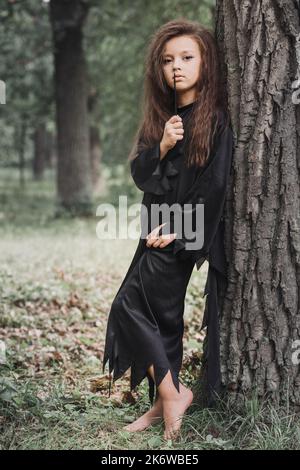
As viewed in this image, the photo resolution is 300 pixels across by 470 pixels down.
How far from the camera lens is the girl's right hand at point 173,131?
3.41 m

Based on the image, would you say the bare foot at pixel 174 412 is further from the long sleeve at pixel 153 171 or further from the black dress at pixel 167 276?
the long sleeve at pixel 153 171

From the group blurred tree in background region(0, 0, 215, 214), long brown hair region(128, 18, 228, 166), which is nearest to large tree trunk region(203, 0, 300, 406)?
long brown hair region(128, 18, 228, 166)

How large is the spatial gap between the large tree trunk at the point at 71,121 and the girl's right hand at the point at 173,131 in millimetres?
10117

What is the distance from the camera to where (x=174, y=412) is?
3.40m

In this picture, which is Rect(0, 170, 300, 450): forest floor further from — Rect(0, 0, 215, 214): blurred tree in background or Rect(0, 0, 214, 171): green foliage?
Rect(0, 0, 214, 171): green foliage

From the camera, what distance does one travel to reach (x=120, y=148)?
720 inches

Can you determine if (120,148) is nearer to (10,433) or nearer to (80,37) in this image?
(80,37)

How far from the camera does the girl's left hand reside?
3422 millimetres

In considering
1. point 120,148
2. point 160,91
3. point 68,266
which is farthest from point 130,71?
point 160,91

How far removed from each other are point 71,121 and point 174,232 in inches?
410

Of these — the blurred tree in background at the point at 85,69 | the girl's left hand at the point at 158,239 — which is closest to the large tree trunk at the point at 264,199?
the girl's left hand at the point at 158,239

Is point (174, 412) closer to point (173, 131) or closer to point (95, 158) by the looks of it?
point (173, 131)

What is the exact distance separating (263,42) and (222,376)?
5.84ft

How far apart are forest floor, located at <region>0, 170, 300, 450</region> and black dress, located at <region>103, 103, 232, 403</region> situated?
275 millimetres
